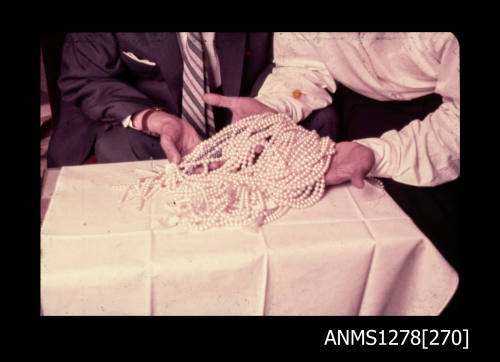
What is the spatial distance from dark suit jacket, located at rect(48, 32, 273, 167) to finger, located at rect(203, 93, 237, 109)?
6.6 inches

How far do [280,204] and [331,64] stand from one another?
0.50 meters

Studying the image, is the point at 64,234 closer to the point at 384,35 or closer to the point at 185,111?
the point at 185,111

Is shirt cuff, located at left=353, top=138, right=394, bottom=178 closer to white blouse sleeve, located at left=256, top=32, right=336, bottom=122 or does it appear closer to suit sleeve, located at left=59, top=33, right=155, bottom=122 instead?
white blouse sleeve, located at left=256, top=32, right=336, bottom=122

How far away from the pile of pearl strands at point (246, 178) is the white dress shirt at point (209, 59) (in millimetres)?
317

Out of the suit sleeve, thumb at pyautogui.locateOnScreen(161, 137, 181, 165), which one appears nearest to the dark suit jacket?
the suit sleeve

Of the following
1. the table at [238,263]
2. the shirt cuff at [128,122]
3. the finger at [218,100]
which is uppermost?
the finger at [218,100]

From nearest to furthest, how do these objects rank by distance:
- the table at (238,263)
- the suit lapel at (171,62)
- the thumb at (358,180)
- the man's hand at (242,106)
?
the table at (238,263), the thumb at (358,180), the man's hand at (242,106), the suit lapel at (171,62)

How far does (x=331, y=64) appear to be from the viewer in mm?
900

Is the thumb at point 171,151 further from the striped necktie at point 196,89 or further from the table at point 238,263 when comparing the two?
the striped necktie at point 196,89

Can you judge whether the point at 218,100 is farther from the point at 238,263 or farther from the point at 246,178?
the point at 238,263

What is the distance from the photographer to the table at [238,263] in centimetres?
46

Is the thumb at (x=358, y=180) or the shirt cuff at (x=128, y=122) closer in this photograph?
the thumb at (x=358, y=180)

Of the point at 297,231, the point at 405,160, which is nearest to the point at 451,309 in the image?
the point at 405,160

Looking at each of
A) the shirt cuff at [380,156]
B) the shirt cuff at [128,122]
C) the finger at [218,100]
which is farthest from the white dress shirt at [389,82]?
the shirt cuff at [128,122]
